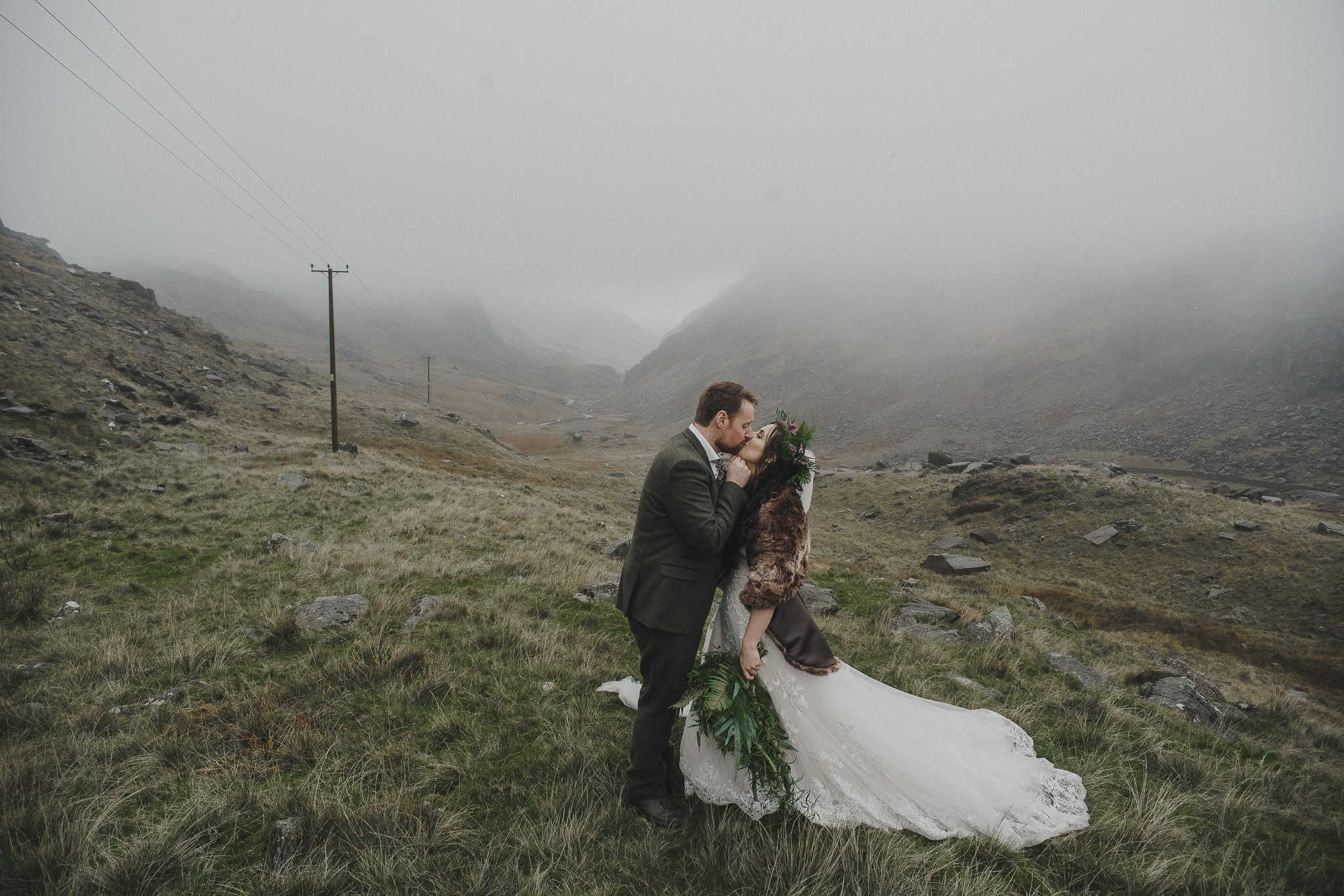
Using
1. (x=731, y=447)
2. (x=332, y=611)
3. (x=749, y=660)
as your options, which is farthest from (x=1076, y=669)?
(x=332, y=611)

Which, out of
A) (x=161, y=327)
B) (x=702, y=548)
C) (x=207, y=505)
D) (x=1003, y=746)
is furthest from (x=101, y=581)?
(x=161, y=327)

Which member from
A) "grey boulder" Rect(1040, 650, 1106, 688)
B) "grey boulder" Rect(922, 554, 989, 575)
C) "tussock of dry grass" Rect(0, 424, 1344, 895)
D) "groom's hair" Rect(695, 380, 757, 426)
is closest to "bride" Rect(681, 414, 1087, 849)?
"tussock of dry grass" Rect(0, 424, 1344, 895)

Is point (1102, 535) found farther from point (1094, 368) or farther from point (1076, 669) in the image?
point (1094, 368)

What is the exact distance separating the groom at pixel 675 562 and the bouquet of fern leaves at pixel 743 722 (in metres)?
0.18

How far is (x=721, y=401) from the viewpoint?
136 inches

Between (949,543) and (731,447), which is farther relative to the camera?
(949,543)

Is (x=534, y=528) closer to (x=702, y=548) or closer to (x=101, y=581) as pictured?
(x=101, y=581)

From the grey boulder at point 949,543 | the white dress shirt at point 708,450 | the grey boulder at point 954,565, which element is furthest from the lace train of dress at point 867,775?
the grey boulder at point 949,543

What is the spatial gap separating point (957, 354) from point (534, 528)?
79.9 metres

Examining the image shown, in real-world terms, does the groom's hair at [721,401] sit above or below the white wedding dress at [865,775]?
above

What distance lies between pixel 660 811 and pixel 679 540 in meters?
1.92

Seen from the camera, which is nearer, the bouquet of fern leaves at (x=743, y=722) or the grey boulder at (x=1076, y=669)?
the bouquet of fern leaves at (x=743, y=722)

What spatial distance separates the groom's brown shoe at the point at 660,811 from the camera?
346 centimetres

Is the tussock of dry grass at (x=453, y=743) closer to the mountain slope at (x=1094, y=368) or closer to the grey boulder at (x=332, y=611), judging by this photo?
the grey boulder at (x=332, y=611)
